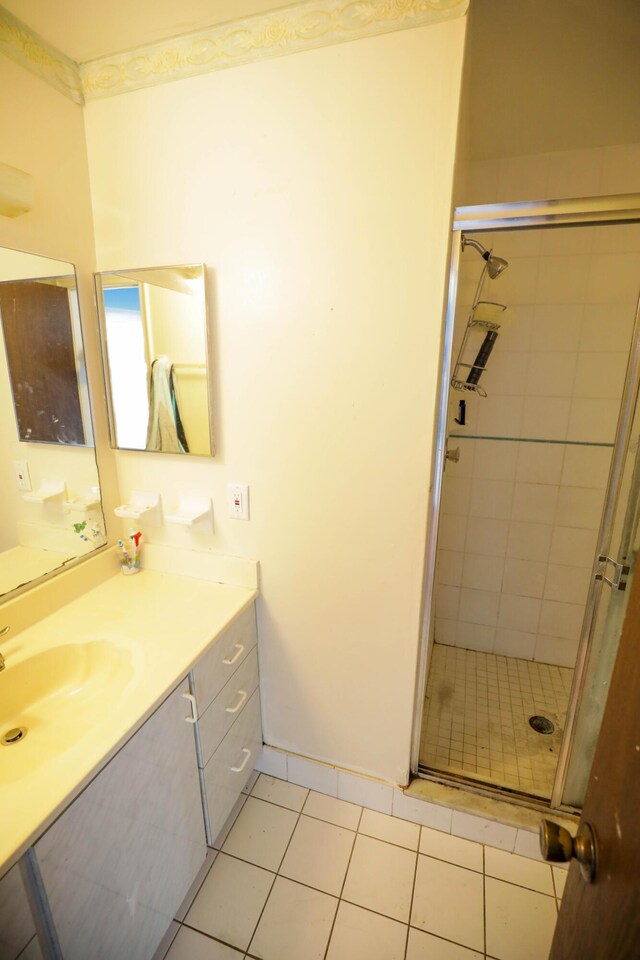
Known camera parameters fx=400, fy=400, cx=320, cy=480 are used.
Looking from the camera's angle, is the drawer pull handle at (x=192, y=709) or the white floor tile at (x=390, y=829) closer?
the drawer pull handle at (x=192, y=709)

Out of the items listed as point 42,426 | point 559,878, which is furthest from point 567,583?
point 42,426

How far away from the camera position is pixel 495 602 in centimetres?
215

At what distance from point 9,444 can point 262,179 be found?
1035 millimetres

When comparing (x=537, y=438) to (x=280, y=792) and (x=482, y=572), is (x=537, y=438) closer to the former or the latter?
(x=482, y=572)

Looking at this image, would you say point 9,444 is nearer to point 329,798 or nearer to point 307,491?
point 307,491

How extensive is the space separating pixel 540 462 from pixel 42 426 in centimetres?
205

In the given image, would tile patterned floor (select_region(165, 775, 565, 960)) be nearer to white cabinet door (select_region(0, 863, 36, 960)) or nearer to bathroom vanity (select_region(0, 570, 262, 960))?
bathroom vanity (select_region(0, 570, 262, 960))

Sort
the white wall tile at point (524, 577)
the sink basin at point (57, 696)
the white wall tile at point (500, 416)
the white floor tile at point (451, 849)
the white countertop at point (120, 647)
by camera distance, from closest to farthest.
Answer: the white countertop at point (120, 647)
the sink basin at point (57, 696)
the white floor tile at point (451, 849)
the white wall tile at point (500, 416)
the white wall tile at point (524, 577)

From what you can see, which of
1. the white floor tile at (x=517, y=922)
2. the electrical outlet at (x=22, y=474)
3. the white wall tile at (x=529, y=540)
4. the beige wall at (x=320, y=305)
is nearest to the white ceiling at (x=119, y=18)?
the beige wall at (x=320, y=305)

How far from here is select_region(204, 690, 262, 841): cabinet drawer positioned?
4.04ft

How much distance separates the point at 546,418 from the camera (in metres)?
1.89

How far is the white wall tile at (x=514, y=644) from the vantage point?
2143 millimetres

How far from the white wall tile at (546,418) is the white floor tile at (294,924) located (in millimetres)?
1943

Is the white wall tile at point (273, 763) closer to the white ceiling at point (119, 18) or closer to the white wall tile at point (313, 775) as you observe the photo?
the white wall tile at point (313, 775)
